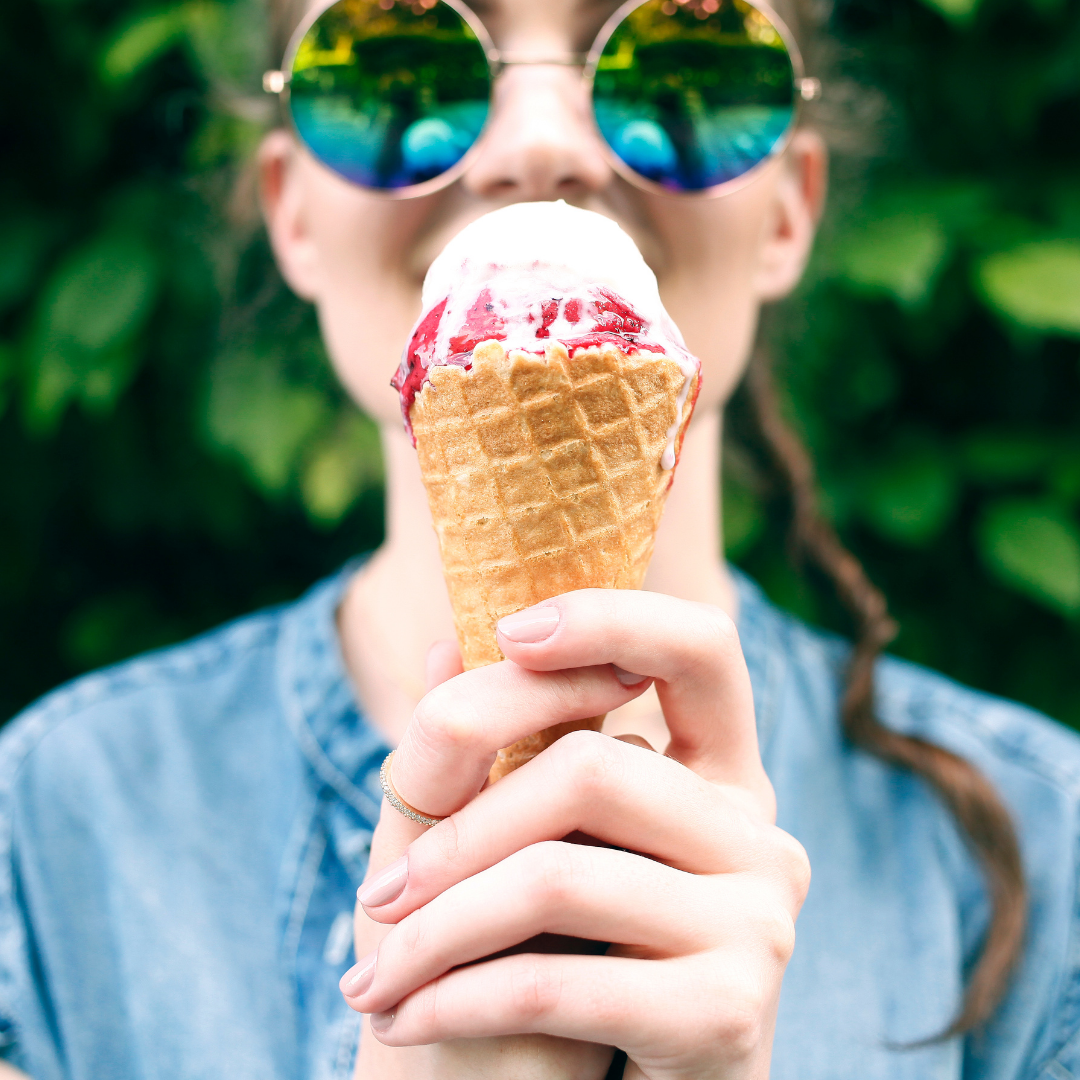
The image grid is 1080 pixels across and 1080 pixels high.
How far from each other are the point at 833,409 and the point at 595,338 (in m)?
2.01

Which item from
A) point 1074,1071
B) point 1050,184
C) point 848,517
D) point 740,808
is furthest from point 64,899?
point 1050,184

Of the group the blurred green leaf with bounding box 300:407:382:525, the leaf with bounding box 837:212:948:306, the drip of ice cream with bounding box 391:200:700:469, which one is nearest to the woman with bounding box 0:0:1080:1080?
the drip of ice cream with bounding box 391:200:700:469

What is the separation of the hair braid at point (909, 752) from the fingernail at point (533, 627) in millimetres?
1128

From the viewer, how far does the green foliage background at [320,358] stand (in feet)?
7.91

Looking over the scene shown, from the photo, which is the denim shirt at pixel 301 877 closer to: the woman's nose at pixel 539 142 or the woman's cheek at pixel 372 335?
the woman's cheek at pixel 372 335

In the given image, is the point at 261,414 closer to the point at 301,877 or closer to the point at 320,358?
the point at 320,358

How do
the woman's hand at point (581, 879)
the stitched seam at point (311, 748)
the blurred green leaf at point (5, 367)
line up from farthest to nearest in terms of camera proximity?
the blurred green leaf at point (5, 367), the stitched seam at point (311, 748), the woman's hand at point (581, 879)

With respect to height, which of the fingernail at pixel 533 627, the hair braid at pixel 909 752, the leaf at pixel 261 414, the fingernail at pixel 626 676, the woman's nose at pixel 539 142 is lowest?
the hair braid at pixel 909 752

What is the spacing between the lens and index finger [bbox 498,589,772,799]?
0.88 m

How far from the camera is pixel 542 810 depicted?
893 mm

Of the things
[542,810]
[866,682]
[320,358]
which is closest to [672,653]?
[542,810]

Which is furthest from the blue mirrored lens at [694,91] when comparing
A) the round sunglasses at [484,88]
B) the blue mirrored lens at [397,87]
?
the blue mirrored lens at [397,87]

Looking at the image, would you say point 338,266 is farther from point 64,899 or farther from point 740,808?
point 64,899

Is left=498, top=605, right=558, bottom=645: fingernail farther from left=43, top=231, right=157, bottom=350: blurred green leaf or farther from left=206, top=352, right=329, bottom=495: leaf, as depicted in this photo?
left=43, top=231, right=157, bottom=350: blurred green leaf
